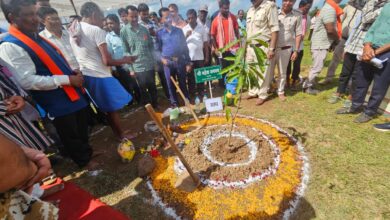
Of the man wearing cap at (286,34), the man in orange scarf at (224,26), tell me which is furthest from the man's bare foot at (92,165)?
the man wearing cap at (286,34)

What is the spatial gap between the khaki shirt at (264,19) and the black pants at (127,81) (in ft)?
12.5

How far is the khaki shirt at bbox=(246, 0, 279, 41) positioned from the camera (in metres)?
4.64

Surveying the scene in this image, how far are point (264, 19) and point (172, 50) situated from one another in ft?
7.75

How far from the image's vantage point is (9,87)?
2.74 meters

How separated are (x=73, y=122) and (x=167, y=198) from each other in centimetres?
195

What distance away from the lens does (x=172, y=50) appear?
5367mm

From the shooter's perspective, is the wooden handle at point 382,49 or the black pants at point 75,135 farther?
the wooden handle at point 382,49

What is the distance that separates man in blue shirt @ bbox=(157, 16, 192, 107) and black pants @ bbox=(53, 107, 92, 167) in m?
2.60

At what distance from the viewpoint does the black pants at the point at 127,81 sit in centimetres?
632

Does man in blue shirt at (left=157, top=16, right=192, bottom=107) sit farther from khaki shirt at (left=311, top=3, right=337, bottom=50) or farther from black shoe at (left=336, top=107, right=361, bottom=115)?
black shoe at (left=336, top=107, right=361, bottom=115)

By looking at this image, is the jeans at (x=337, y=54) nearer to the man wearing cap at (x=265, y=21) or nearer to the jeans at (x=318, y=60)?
the jeans at (x=318, y=60)

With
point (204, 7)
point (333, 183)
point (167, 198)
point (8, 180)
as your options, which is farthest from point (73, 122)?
point (204, 7)

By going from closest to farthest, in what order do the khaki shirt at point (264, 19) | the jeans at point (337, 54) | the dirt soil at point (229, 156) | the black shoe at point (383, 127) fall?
the dirt soil at point (229, 156) < the black shoe at point (383, 127) < the khaki shirt at point (264, 19) < the jeans at point (337, 54)

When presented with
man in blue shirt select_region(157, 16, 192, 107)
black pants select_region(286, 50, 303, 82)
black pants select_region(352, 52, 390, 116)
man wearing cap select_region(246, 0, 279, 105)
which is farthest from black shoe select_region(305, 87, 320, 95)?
man in blue shirt select_region(157, 16, 192, 107)
